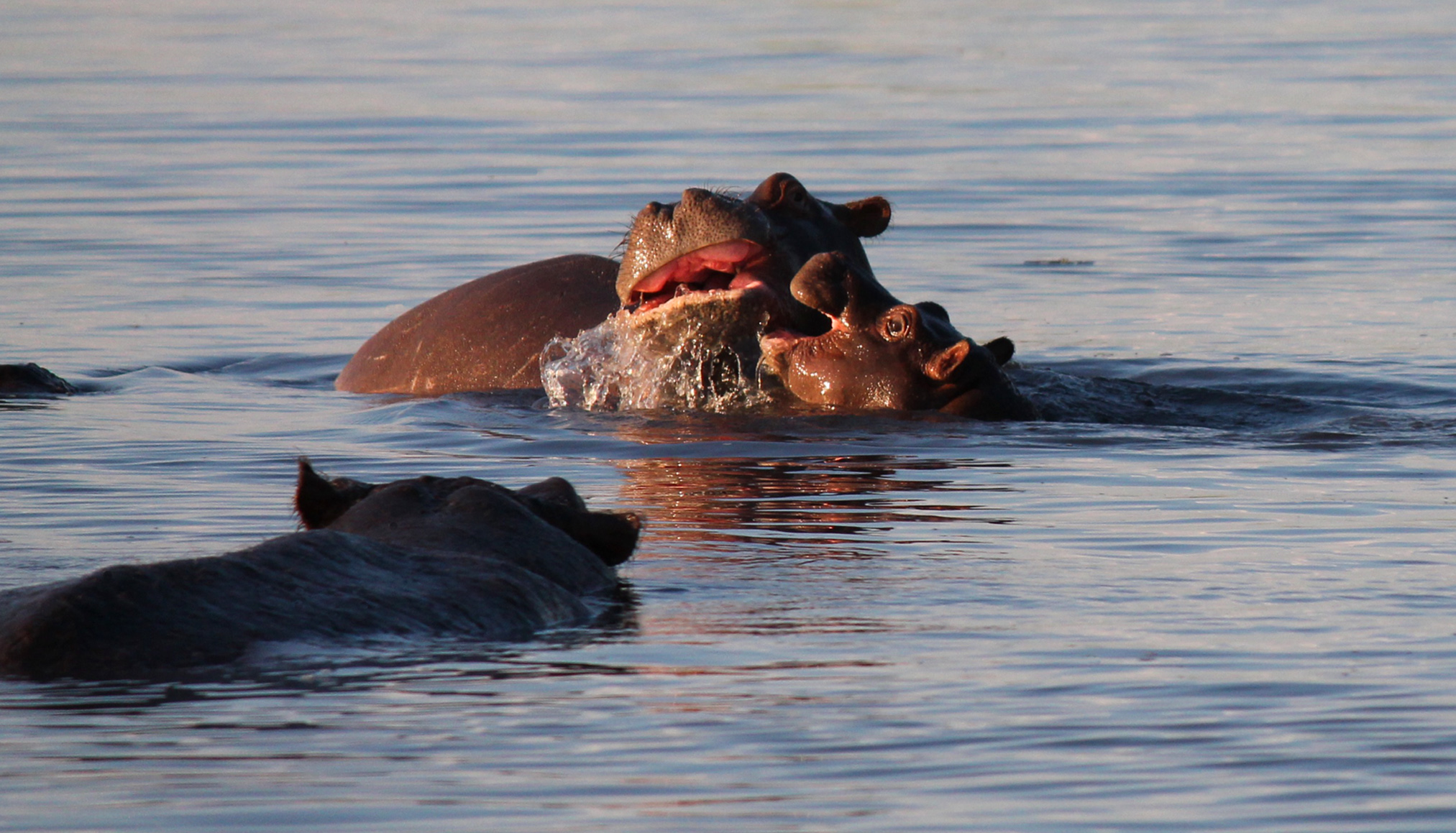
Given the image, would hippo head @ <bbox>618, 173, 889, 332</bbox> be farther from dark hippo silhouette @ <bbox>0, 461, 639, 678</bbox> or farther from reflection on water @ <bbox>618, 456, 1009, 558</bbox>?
dark hippo silhouette @ <bbox>0, 461, 639, 678</bbox>

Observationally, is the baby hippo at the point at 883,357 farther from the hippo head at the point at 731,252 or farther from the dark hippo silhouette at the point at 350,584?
the dark hippo silhouette at the point at 350,584

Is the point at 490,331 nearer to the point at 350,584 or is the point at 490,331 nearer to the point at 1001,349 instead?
the point at 1001,349

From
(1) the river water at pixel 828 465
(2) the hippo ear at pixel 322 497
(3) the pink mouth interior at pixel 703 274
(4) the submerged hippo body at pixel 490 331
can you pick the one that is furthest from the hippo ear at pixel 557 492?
(4) the submerged hippo body at pixel 490 331

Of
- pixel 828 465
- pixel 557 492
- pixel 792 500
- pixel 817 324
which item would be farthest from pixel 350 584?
pixel 817 324

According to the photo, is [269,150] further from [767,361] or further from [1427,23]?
[1427,23]

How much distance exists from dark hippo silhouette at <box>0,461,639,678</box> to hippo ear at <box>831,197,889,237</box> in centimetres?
401

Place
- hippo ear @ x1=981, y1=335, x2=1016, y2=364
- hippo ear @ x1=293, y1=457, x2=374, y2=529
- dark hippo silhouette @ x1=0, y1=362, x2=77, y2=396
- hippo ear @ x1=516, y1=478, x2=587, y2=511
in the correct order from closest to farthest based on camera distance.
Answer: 1. hippo ear @ x1=293, y1=457, x2=374, y2=529
2. hippo ear @ x1=516, y1=478, x2=587, y2=511
3. hippo ear @ x1=981, y1=335, x2=1016, y2=364
4. dark hippo silhouette @ x1=0, y1=362, x2=77, y2=396

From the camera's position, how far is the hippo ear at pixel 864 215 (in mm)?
9922

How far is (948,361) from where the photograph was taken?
9305mm

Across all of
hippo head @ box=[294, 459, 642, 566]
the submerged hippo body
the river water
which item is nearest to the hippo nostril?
the river water

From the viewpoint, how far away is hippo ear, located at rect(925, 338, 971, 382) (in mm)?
9258

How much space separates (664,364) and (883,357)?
1.00 meters

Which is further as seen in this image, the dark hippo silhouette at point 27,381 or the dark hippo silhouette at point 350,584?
the dark hippo silhouette at point 27,381

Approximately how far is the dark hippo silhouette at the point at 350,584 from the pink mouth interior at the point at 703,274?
3.30 meters
